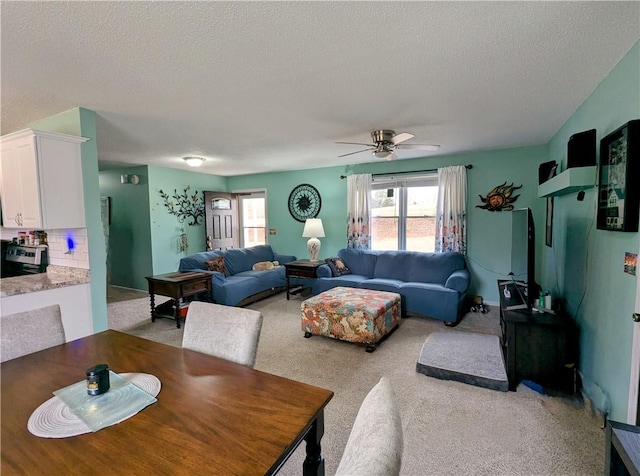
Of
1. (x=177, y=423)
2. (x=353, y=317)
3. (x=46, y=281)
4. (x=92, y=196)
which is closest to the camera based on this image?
(x=177, y=423)

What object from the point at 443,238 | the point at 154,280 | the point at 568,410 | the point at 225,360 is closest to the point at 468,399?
the point at 568,410

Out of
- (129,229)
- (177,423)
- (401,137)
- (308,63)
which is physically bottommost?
(177,423)

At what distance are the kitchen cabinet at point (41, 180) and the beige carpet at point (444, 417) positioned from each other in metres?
1.72

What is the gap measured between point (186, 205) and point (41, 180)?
3647mm

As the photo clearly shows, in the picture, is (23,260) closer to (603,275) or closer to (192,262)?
(192,262)

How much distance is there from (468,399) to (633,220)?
→ 1.58 metres

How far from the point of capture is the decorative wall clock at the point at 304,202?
5.90 m

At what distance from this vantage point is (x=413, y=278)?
461 cm

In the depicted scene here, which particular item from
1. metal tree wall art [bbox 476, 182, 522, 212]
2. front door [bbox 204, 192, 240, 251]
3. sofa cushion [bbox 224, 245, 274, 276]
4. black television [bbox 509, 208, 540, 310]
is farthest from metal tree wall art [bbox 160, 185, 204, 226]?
black television [bbox 509, 208, 540, 310]

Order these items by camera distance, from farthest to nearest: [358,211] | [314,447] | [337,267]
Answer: [358,211], [337,267], [314,447]

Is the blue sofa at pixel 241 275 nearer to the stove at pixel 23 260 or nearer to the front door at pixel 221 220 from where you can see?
the front door at pixel 221 220

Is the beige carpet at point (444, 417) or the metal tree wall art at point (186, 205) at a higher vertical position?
the metal tree wall art at point (186, 205)

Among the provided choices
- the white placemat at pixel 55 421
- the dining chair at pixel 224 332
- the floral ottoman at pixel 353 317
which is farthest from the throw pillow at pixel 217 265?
the white placemat at pixel 55 421

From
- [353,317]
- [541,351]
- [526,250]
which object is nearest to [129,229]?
[353,317]
